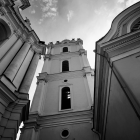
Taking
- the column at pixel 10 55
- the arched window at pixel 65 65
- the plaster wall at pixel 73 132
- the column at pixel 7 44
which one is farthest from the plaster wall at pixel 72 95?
the column at pixel 7 44

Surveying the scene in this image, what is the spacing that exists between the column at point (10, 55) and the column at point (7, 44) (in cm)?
21

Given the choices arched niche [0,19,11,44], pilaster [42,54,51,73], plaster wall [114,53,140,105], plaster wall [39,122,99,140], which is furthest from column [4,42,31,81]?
pilaster [42,54,51,73]

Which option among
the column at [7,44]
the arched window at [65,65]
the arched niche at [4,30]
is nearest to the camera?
the column at [7,44]

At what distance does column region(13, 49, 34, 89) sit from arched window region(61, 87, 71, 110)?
16.1 feet

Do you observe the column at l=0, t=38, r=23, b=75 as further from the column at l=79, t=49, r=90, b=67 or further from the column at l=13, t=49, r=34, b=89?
the column at l=79, t=49, r=90, b=67

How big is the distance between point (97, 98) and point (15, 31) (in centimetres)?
835

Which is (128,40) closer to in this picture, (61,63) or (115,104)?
(115,104)

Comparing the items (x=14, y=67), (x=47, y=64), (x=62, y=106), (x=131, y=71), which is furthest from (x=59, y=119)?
(x=47, y=64)

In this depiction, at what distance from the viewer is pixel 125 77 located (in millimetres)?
4562

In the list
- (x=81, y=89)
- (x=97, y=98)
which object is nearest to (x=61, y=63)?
(x=81, y=89)

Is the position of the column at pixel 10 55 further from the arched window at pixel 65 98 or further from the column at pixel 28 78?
the arched window at pixel 65 98

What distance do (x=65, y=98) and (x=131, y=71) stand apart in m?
8.87

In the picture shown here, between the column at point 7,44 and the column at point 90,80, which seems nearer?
the column at point 7,44

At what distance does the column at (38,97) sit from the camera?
10.9 m
